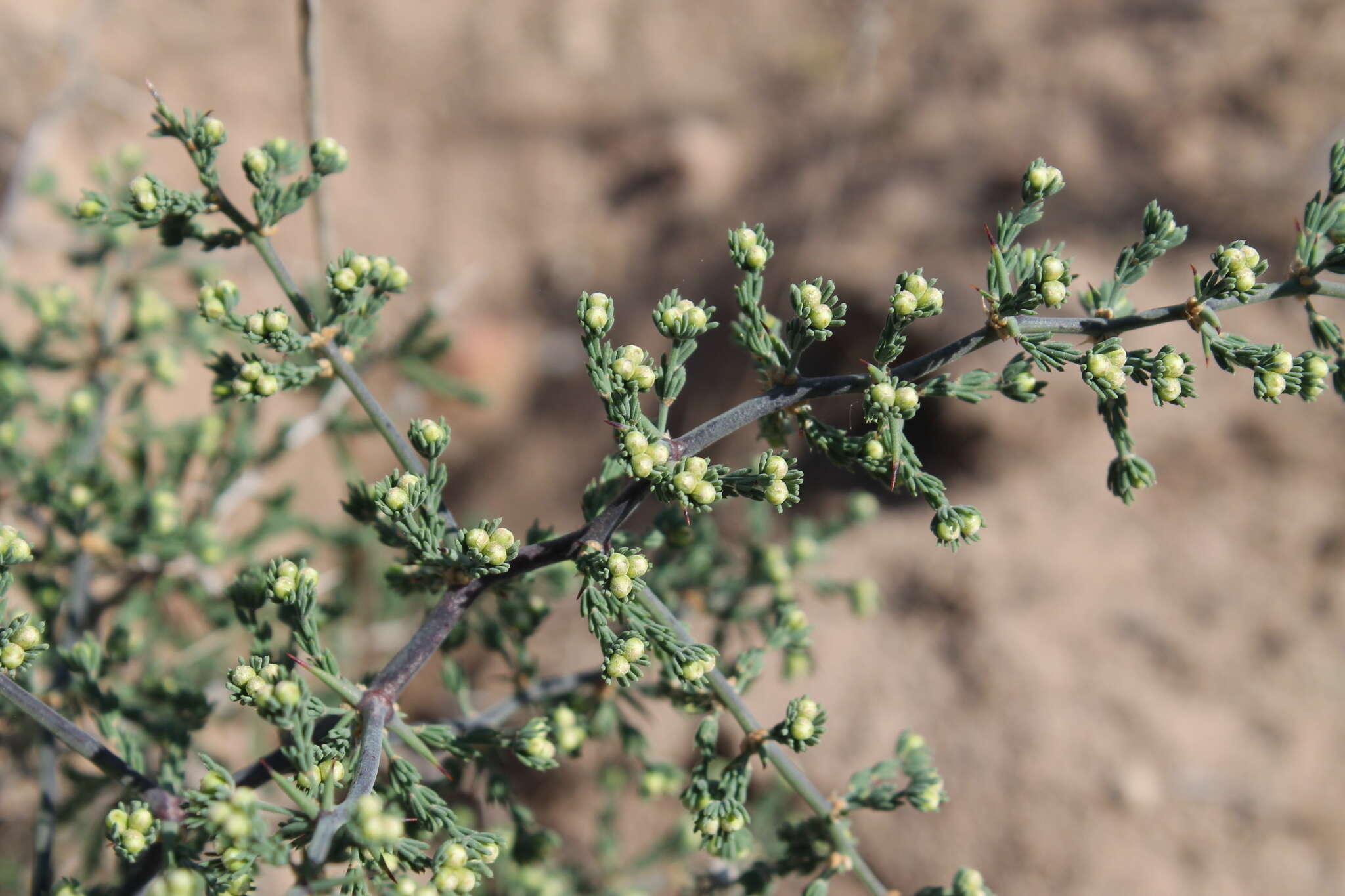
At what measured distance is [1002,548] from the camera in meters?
4.15

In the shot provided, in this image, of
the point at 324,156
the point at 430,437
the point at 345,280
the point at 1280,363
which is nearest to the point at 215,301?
the point at 345,280

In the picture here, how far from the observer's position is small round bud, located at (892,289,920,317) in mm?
1589

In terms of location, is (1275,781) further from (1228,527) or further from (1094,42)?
(1094,42)

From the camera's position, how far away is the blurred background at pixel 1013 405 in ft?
12.5

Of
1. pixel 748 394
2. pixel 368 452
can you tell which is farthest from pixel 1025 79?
pixel 368 452

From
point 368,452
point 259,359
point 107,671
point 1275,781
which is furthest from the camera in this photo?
point 368,452

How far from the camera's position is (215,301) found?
183 cm

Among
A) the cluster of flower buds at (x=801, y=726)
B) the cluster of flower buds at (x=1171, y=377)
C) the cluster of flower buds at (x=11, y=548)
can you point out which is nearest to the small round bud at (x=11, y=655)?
the cluster of flower buds at (x=11, y=548)

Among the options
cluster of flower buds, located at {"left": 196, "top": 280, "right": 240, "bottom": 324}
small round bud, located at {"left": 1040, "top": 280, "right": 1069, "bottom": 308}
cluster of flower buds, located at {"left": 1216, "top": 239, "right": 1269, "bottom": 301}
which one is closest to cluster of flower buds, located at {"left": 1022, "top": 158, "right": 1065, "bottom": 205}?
small round bud, located at {"left": 1040, "top": 280, "right": 1069, "bottom": 308}

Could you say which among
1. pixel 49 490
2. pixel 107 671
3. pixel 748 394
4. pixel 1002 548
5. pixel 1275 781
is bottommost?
pixel 107 671

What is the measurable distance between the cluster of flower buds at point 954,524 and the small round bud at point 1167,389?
384 millimetres

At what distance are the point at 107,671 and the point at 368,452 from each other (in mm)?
3400

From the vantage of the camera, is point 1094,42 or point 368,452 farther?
point 368,452

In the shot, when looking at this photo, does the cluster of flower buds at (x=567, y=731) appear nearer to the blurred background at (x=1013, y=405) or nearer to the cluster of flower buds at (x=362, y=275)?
the cluster of flower buds at (x=362, y=275)
